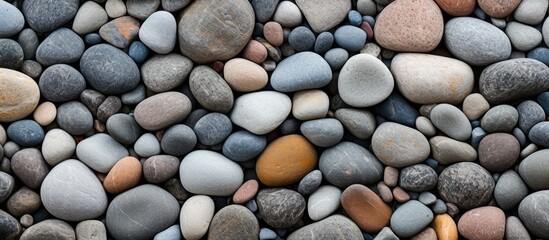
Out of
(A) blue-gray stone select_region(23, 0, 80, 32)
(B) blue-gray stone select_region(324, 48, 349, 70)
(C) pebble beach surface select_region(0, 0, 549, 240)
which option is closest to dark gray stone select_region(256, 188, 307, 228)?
(C) pebble beach surface select_region(0, 0, 549, 240)

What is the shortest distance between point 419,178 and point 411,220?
98 millimetres

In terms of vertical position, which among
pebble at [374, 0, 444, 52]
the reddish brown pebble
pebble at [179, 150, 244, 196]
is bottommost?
the reddish brown pebble

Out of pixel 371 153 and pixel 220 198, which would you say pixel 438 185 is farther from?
pixel 220 198

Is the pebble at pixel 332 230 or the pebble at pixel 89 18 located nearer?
the pebble at pixel 332 230

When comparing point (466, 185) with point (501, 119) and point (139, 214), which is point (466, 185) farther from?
point (139, 214)

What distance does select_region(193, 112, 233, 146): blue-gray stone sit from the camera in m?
1.35

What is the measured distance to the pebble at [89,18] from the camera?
1397 millimetres

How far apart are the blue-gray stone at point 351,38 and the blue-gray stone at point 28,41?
0.74 metres

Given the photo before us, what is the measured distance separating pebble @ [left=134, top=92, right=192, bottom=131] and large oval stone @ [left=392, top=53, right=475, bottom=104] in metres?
0.52

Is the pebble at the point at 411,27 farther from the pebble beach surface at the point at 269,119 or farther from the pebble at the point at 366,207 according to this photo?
the pebble at the point at 366,207

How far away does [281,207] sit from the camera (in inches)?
51.8

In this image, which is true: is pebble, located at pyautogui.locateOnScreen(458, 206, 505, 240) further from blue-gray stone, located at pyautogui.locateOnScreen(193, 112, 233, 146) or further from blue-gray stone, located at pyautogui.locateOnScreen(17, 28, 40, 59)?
blue-gray stone, located at pyautogui.locateOnScreen(17, 28, 40, 59)

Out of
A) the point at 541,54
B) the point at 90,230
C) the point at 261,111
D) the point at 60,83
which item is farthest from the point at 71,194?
the point at 541,54

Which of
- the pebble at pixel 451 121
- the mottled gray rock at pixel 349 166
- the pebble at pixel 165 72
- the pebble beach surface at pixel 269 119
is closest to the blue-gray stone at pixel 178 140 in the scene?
the pebble beach surface at pixel 269 119
